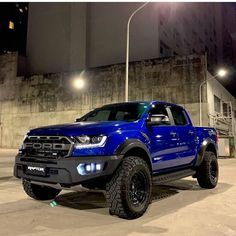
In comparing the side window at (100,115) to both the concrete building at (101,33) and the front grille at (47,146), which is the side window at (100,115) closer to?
the front grille at (47,146)

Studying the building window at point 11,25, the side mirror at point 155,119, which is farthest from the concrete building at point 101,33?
the side mirror at point 155,119

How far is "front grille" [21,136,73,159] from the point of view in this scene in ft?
14.6

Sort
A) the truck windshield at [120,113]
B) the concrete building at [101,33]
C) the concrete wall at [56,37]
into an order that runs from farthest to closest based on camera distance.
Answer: the concrete wall at [56,37], the concrete building at [101,33], the truck windshield at [120,113]

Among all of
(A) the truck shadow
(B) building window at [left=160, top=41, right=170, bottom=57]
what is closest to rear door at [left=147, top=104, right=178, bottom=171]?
(A) the truck shadow

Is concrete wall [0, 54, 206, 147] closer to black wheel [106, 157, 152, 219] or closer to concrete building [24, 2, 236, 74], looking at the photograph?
concrete building [24, 2, 236, 74]

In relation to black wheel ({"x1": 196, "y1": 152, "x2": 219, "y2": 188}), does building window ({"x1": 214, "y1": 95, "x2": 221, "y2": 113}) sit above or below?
above

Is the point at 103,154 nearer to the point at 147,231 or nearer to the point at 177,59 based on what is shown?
the point at 147,231

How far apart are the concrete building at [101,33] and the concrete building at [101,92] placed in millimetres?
3433

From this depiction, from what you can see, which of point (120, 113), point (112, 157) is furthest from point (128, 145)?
point (120, 113)

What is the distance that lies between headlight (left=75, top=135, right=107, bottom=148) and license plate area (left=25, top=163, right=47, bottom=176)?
0.69 meters

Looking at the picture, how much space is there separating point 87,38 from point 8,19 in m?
30.1

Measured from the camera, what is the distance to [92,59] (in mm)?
34375

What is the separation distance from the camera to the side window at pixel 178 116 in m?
6.53

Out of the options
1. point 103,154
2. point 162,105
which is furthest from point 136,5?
point 103,154
